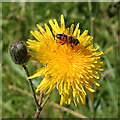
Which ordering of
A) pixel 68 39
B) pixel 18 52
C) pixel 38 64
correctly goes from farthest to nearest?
pixel 38 64, pixel 68 39, pixel 18 52

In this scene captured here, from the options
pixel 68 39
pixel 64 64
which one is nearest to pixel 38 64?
pixel 64 64

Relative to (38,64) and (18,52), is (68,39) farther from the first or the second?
(38,64)

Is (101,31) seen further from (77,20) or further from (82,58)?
(82,58)

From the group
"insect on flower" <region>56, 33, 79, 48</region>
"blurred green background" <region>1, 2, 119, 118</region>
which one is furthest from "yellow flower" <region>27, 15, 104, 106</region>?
"blurred green background" <region>1, 2, 119, 118</region>

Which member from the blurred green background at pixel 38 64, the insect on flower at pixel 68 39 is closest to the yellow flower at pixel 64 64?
the insect on flower at pixel 68 39

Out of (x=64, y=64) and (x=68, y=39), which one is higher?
(x=68, y=39)

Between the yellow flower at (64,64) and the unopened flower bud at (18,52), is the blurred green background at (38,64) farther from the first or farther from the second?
the unopened flower bud at (18,52)
